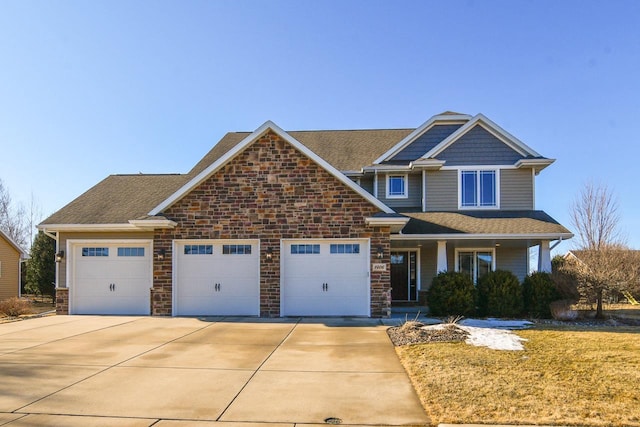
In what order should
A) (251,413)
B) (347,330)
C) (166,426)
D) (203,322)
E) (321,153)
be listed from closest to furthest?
(166,426)
(251,413)
(347,330)
(203,322)
(321,153)

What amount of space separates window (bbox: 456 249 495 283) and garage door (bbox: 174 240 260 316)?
27.9ft

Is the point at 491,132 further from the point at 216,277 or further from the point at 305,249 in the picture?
the point at 216,277

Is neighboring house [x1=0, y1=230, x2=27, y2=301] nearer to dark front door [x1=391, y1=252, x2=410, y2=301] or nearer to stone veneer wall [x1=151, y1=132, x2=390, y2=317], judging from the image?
stone veneer wall [x1=151, y1=132, x2=390, y2=317]

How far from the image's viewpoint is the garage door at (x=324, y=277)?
14.8 meters

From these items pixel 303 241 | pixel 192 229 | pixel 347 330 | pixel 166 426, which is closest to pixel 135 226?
pixel 192 229

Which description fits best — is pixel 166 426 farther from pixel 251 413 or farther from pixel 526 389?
pixel 526 389

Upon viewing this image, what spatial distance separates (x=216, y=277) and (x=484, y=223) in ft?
30.6

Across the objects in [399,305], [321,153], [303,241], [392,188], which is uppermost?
[321,153]

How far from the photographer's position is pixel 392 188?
63.0 feet

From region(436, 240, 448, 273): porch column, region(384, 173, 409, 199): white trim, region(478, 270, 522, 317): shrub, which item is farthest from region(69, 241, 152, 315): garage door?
region(478, 270, 522, 317): shrub

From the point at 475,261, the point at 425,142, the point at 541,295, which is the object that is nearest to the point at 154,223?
the point at 425,142

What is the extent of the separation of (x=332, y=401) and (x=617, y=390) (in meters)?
4.14

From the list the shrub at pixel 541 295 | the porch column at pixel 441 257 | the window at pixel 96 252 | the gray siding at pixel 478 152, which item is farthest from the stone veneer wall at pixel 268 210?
the gray siding at pixel 478 152

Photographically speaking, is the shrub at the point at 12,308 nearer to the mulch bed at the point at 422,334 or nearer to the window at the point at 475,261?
the mulch bed at the point at 422,334
